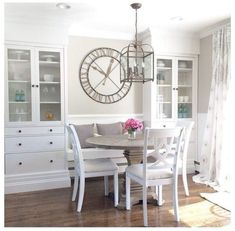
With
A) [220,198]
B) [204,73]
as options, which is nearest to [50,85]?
[204,73]

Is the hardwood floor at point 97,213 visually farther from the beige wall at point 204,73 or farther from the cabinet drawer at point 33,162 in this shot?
the beige wall at point 204,73

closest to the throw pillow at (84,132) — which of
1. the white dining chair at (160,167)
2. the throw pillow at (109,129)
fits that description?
the throw pillow at (109,129)

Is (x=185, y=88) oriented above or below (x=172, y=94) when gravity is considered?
above

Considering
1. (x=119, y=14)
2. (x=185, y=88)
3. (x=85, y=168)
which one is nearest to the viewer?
(x=85, y=168)

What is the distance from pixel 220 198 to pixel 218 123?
1146 mm

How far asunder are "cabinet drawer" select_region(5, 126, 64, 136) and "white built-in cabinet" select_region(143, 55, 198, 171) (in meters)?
1.60

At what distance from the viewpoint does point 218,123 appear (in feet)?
12.6

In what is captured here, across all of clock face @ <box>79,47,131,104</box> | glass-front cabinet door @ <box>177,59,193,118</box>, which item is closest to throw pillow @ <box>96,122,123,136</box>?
clock face @ <box>79,47,131,104</box>

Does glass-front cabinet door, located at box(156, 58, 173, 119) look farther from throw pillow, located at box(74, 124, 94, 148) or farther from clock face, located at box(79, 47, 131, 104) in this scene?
throw pillow, located at box(74, 124, 94, 148)

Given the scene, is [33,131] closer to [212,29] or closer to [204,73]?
[204,73]

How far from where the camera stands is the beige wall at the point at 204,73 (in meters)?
4.26

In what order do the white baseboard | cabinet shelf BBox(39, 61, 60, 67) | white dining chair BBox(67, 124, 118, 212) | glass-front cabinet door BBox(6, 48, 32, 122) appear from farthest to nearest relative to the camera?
cabinet shelf BBox(39, 61, 60, 67) → glass-front cabinet door BBox(6, 48, 32, 122) → the white baseboard → white dining chair BBox(67, 124, 118, 212)

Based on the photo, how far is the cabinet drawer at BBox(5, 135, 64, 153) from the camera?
11.7 ft
